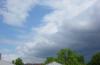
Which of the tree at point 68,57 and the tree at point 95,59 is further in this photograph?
the tree at point 95,59

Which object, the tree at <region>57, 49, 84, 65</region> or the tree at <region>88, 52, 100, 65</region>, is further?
the tree at <region>88, 52, 100, 65</region>

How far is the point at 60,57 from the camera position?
116 metres

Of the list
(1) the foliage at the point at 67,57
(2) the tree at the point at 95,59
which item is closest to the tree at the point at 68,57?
(1) the foliage at the point at 67,57

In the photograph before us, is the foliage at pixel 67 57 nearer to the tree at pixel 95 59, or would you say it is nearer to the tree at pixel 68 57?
the tree at pixel 68 57

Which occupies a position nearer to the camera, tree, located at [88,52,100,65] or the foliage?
the foliage

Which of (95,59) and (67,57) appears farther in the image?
(95,59)

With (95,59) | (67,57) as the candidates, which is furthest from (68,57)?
(95,59)

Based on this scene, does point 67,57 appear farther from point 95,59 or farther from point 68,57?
point 95,59

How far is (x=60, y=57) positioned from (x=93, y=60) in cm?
2617

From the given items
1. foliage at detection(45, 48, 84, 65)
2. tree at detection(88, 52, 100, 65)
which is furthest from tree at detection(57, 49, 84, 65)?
tree at detection(88, 52, 100, 65)

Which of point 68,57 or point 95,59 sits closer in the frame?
point 68,57

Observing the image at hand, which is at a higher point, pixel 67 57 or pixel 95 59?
pixel 95 59

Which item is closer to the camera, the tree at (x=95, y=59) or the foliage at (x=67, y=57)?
the foliage at (x=67, y=57)

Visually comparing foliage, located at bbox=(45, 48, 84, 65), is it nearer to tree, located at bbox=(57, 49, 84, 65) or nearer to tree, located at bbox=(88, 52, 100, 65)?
tree, located at bbox=(57, 49, 84, 65)
